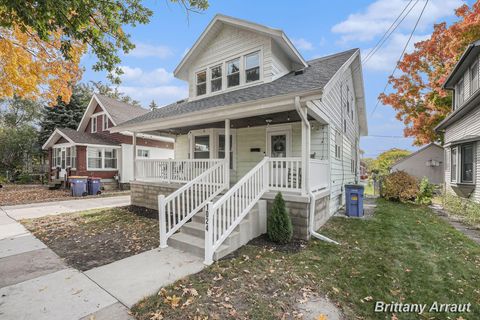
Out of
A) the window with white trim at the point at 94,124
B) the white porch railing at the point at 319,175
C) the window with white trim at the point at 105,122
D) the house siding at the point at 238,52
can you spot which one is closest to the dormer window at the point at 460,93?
the house siding at the point at 238,52

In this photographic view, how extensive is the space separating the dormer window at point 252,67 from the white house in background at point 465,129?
741 centimetres

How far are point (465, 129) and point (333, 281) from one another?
11163mm

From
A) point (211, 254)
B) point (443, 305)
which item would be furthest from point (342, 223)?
point (211, 254)

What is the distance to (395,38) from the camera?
368 inches

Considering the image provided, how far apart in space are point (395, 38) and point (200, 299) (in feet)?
36.8

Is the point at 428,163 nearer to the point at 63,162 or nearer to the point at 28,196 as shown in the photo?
the point at 28,196

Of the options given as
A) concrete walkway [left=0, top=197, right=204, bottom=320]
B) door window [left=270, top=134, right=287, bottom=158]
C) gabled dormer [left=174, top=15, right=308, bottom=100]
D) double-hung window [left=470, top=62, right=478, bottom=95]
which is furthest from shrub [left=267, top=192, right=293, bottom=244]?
double-hung window [left=470, top=62, right=478, bottom=95]

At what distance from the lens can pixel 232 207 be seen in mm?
4836

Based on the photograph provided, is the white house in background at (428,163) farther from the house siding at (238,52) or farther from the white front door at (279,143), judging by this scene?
the house siding at (238,52)

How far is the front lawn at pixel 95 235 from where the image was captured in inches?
185

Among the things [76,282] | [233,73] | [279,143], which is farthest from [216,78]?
[76,282]

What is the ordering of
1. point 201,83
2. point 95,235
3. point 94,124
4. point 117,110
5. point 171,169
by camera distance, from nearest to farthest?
point 95,235 → point 171,169 → point 201,83 → point 117,110 → point 94,124

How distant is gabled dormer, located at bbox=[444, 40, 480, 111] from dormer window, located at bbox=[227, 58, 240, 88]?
27.5 feet

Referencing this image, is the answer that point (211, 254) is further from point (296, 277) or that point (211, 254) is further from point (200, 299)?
point (296, 277)
